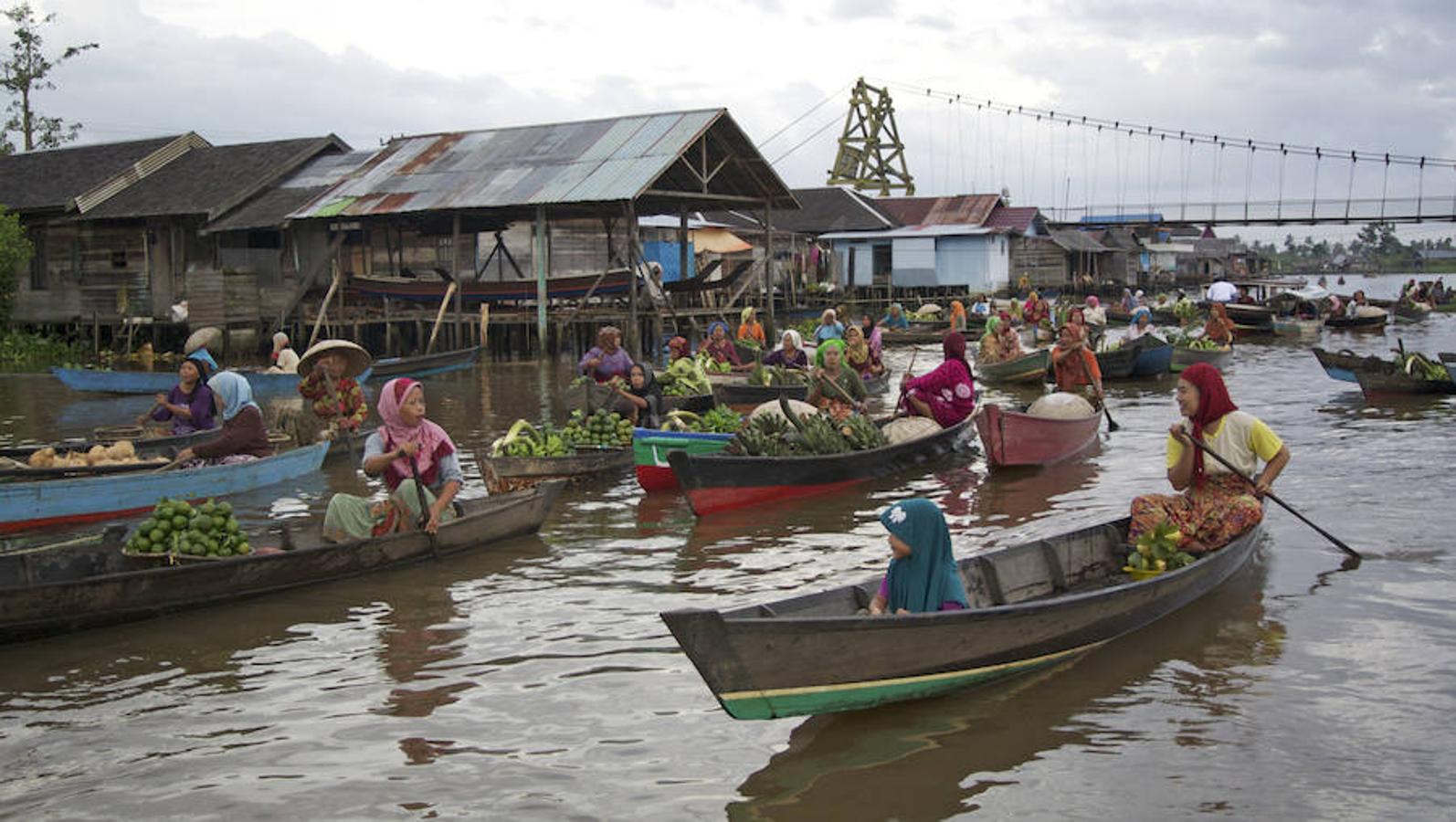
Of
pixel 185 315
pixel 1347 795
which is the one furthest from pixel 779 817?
pixel 185 315

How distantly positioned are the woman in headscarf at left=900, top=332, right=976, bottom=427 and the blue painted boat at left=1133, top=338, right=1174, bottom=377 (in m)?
9.96

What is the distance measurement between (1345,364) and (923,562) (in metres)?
15.6

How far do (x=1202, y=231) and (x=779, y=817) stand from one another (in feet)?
275

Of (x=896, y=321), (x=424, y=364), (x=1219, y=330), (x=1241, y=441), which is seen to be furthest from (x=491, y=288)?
(x=1241, y=441)

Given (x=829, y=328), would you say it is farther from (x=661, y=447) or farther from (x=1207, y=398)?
(x=1207, y=398)

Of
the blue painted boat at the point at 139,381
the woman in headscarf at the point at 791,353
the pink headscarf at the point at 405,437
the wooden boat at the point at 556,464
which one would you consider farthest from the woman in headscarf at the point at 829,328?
the pink headscarf at the point at 405,437

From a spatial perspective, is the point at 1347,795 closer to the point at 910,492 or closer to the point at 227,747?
the point at 227,747

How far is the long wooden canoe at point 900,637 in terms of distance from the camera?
5074mm

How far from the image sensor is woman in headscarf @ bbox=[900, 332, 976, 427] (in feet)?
41.3

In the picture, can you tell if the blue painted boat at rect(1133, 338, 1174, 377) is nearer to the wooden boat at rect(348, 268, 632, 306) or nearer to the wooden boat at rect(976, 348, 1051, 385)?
the wooden boat at rect(976, 348, 1051, 385)

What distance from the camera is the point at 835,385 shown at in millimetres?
12078

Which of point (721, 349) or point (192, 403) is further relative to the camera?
point (721, 349)

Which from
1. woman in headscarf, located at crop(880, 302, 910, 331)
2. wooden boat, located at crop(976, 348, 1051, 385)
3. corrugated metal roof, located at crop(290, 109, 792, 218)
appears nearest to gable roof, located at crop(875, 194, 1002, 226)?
woman in headscarf, located at crop(880, 302, 910, 331)

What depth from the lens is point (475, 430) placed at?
16828 mm
